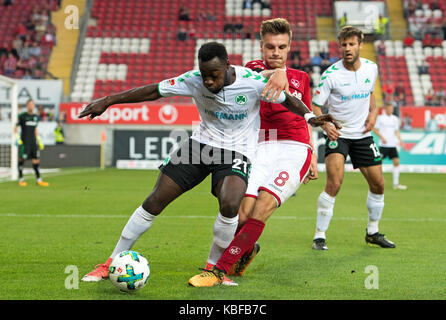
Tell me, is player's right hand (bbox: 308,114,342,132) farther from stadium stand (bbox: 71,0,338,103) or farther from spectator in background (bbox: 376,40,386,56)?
spectator in background (bbox: 376,40,386,56)

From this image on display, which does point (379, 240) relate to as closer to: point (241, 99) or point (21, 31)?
point (241, 99)

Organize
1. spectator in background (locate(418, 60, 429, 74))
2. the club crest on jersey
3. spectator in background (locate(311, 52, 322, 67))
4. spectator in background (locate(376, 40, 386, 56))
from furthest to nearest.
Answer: spectator in background (locate(376, 40, 386, 56))
spectator in background (locate(418, 60, 429, 74))
spectator in background (locate(311, 52, 322, 67))
the club crest on jersey

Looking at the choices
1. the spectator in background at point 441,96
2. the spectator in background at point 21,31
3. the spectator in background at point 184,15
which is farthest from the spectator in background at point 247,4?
the spectator in background at point 21,31

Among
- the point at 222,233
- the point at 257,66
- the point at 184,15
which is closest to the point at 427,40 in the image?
the point at 184,15

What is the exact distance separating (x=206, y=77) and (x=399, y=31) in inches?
1103

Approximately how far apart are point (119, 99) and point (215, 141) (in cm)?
84

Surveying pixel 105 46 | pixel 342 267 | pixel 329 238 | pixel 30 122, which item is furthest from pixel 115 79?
pixel 342 267

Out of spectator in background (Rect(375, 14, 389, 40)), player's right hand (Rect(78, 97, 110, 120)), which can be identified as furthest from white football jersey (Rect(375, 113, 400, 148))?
spectator in background (Rect(375, 14, 389, 40))

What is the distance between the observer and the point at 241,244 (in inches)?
192

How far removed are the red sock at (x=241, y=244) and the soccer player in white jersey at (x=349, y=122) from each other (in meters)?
2.08

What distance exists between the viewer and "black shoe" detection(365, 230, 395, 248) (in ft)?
22.5

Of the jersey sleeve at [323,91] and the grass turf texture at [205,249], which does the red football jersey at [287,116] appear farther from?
the jersey sleeve at [323,91]

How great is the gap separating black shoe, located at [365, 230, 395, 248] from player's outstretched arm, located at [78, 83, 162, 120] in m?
3.43
